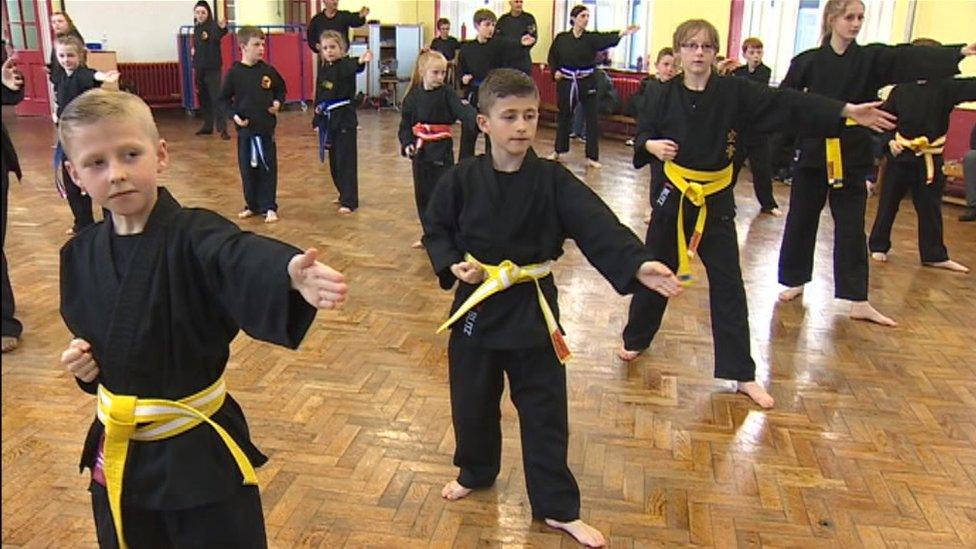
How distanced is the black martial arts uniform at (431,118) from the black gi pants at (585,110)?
342 cm

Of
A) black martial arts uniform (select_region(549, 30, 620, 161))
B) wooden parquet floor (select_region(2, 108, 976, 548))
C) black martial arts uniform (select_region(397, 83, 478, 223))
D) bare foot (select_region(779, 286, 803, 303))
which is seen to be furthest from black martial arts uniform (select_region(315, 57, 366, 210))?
bare foot (select_region(779, 286, 803, 303))

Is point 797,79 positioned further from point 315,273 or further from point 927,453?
point 315,273

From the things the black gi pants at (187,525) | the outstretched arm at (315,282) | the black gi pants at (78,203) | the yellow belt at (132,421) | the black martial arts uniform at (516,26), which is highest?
the black martial arts uniform at (516,26)

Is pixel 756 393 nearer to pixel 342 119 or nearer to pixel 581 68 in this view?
pixel 342 119

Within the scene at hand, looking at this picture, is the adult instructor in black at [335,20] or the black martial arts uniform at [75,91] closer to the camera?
the black martial arts uniform at [75,91]

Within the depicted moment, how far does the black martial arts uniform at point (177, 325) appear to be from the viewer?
1.64 m

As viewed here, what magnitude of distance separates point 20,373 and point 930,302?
4653 mm

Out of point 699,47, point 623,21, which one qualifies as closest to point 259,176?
point 699,47

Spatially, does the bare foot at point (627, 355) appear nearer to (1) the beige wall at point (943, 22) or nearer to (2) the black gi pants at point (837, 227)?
(2) the black gi pants at point (837, 227)

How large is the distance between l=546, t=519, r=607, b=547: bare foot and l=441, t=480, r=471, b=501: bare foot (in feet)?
1.08

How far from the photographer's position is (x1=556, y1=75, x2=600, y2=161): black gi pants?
895 centimetres

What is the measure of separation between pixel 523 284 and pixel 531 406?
364 mm

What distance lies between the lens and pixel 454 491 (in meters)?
2.81

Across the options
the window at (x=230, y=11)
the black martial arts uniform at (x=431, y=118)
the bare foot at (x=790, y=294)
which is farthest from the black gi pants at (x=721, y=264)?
the window at (x=230, y=11)
